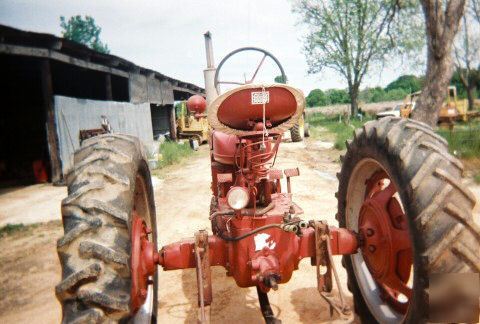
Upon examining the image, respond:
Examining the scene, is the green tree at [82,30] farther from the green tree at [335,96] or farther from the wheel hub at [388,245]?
the wheel hub at [388,245]

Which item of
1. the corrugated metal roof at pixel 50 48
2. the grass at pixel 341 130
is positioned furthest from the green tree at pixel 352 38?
the corrugated metal roof at pixel 50 48

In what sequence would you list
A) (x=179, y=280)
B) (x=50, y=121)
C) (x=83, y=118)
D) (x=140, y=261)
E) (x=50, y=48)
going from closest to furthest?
(x=140, y=261) → (x=179, y=280) → (x=50, y=48) → (x=50, y=121) → (x=83, y=118)

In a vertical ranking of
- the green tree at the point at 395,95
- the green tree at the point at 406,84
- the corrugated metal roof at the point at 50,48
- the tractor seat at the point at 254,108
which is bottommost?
the tractor seat at the point at 254,108

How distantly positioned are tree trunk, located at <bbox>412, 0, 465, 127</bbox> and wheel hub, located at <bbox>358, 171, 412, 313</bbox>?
658 centimetres

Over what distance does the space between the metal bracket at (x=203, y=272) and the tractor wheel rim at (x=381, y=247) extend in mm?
967

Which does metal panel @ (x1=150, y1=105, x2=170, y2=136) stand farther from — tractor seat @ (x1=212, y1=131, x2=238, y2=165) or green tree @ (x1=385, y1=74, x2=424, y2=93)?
green tree @ (x1=385, y1=74, x2=424, y2=93)

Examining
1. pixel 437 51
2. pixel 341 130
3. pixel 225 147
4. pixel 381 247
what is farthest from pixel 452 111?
pixel 381 247

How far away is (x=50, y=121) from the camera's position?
31.7 ft

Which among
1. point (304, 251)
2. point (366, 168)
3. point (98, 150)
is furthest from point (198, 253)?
point (366, 168)

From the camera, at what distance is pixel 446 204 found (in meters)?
1.62

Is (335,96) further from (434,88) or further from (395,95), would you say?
(434,88)

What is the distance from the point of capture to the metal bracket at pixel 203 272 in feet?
6.42

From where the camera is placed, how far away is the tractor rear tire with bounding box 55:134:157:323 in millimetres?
1460

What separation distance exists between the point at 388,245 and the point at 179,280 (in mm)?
2217
